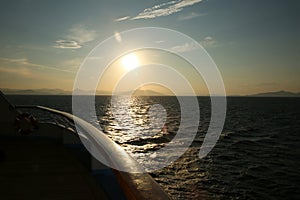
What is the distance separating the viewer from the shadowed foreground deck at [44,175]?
11.2 ft

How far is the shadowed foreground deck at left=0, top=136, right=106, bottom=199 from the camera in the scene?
340 centimetres

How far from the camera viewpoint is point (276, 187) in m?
18.5

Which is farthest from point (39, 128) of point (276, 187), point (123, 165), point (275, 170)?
point (275, 170)

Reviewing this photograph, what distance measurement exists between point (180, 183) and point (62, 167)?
51.3 feet

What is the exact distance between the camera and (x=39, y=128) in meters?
7.19

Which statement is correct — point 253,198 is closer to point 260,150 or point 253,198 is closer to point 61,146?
point 61,146

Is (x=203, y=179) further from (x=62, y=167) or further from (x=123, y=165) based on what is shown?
(x=123, y=165)

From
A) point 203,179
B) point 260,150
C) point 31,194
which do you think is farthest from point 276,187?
point 31,194

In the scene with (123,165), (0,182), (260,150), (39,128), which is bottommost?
(260,150)

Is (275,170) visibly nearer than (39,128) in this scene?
No

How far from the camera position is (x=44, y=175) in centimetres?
422

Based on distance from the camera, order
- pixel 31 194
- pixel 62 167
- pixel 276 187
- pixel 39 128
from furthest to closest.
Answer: pixel 276 187 → pixel 39 128 → pixel 62 167 → pixel 31 194

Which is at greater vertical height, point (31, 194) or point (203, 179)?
point (31, 194)

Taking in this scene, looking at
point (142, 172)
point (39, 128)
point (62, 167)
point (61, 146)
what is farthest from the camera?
point (39, 128)
